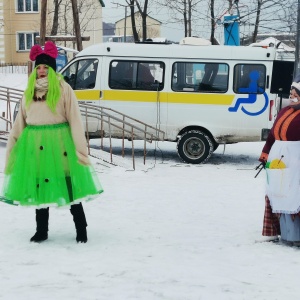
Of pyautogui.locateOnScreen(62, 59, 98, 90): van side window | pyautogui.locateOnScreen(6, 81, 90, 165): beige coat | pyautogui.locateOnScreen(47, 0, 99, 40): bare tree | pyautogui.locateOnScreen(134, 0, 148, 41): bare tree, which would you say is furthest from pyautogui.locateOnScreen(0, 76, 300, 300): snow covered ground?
pyautogui.locateOnScreen(47, 0, 99, 40): bare tree

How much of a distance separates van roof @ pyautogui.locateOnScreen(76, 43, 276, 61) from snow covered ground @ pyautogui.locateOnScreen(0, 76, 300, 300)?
3974mm

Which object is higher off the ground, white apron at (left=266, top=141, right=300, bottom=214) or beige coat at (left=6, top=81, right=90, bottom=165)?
beige coat at (left=6, top=81, right=90, bottom=165)

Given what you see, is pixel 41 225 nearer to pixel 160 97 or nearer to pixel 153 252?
pixel 153 252

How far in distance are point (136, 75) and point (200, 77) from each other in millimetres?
1329

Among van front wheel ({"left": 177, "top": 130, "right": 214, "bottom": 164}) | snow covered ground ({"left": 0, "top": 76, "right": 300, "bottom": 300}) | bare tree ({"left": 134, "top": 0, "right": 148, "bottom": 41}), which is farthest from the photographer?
bare tree ({"left": 134, "top": 0, "right": 148, "bottom": 41})

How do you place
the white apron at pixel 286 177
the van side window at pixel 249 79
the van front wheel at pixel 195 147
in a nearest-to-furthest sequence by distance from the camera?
1. the white apron at pixel 286 177
2. the van side window at pixel 249 79
3. the van front wheel at pixel 195 147

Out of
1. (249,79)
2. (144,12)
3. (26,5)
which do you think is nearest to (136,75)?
(249,79)

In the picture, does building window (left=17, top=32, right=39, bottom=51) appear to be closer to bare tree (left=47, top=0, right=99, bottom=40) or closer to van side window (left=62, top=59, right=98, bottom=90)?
Answer: bare tree (left=47, top=0, right=99, bottom=40)

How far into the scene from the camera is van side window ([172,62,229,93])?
40.4ft

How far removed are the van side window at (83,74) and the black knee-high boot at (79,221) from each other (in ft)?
24.4

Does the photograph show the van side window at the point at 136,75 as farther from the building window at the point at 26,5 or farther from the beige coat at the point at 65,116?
the building window at the point at 26,5

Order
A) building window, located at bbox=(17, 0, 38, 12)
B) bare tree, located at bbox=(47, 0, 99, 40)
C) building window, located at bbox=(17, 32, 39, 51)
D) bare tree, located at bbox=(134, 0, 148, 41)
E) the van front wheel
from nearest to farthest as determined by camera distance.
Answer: the van front wheel, bare tree, located at bbox=(134, 0, 148, 41), bare tree, located at bbox=(47, 0, 99, 40), building window, located at bbox=(17, 0, 38, 12), building window, located at bbox=(17, 32, 39, 51)

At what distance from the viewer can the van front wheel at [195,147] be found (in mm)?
12445

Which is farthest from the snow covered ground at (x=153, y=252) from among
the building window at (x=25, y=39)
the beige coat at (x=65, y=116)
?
the building window at (x=25, y=39)
